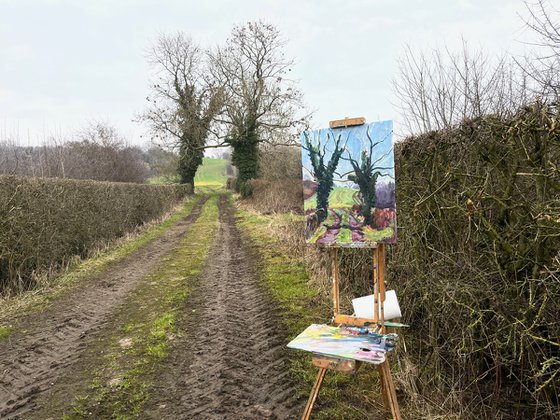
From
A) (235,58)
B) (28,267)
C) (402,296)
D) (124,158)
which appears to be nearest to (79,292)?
(28,267)

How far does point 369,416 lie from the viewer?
11.1 ft

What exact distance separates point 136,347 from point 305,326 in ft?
7.19

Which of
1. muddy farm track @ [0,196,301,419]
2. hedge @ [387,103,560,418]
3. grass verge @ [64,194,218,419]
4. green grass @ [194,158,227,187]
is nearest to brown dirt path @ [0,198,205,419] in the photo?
muddy farm track @ [0,196,301,419]

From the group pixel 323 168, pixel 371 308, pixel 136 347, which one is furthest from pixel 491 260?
pixel 136 347

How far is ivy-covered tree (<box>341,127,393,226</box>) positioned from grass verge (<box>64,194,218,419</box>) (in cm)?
270

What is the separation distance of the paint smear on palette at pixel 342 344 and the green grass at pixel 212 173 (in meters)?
72.9

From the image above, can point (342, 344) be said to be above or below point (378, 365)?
above

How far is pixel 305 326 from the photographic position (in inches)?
214

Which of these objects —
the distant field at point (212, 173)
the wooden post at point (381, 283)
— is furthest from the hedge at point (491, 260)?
the distant field at point (212, 173)

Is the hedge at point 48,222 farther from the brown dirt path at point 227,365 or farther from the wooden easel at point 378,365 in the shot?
the wooden easel at point 378,365

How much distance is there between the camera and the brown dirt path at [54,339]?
13.0ft

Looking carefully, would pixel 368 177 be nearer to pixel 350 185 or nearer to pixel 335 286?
pixel 350 185

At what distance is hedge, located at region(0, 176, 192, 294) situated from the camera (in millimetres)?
7309

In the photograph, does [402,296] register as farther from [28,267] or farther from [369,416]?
[28,267]
